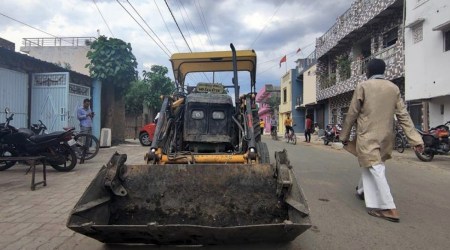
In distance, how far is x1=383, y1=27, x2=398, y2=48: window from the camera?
18.2m

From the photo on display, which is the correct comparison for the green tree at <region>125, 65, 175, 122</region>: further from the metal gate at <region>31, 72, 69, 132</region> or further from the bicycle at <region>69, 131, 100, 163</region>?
the bicycle at <region>69, 131, 100, 163</region>

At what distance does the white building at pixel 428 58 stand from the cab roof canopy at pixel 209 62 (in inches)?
381

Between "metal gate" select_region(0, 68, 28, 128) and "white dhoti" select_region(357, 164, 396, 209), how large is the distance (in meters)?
9.83

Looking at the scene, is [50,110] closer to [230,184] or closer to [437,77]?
[230,184]

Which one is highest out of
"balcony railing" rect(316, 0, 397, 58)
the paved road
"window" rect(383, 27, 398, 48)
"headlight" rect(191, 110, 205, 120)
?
"balcony railing" rect(316, 0, 397, 58)

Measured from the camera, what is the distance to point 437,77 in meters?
14.0

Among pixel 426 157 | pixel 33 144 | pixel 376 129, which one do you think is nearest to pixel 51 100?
pixel 33 144

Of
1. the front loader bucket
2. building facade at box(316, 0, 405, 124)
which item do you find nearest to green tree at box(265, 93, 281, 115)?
building facade at box(316, 0, 405, 124)

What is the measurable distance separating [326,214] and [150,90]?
926 inches

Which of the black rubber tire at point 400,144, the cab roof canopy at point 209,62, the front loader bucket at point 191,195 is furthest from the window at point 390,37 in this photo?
the front loader bucket at point 191,195

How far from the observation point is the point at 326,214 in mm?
5023

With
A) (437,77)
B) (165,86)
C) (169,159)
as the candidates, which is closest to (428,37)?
(437,77)

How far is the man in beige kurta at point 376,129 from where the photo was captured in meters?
5.00

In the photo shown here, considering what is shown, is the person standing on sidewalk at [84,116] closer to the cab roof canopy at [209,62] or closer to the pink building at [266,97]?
the cab roof canopy at [209,62]
